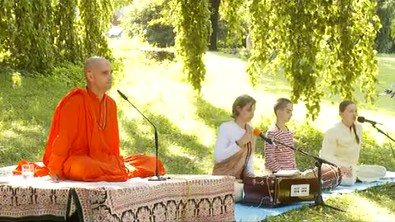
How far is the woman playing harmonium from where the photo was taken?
582 cm

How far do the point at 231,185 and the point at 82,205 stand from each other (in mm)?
1249

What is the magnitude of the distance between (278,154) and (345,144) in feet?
2.81

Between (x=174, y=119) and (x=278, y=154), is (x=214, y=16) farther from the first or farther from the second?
(x=278, y=154)

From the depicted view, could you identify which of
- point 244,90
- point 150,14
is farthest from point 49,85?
point 150,14

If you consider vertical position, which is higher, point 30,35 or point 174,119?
point 30,35

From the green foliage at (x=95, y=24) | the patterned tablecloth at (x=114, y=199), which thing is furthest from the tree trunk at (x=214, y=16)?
Answer: the patterned tablecloth at (x=114, y=199)

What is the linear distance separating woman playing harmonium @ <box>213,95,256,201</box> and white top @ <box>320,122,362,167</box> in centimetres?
120

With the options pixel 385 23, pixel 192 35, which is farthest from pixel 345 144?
pixel 385 23

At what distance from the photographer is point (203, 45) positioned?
941cm

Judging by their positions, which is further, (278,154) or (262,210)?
(278,154)

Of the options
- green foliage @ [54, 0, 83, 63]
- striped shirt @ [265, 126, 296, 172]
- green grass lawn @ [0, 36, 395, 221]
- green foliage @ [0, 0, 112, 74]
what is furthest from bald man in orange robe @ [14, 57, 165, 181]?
green foliage @ [54, 0, 83, 63]

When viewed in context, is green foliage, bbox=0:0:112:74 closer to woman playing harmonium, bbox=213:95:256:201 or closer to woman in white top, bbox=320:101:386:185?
woman in white top, bbox=320:101:386:185

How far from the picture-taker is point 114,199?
4195 mm

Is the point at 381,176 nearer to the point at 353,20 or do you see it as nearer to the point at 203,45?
the point at 353,20
